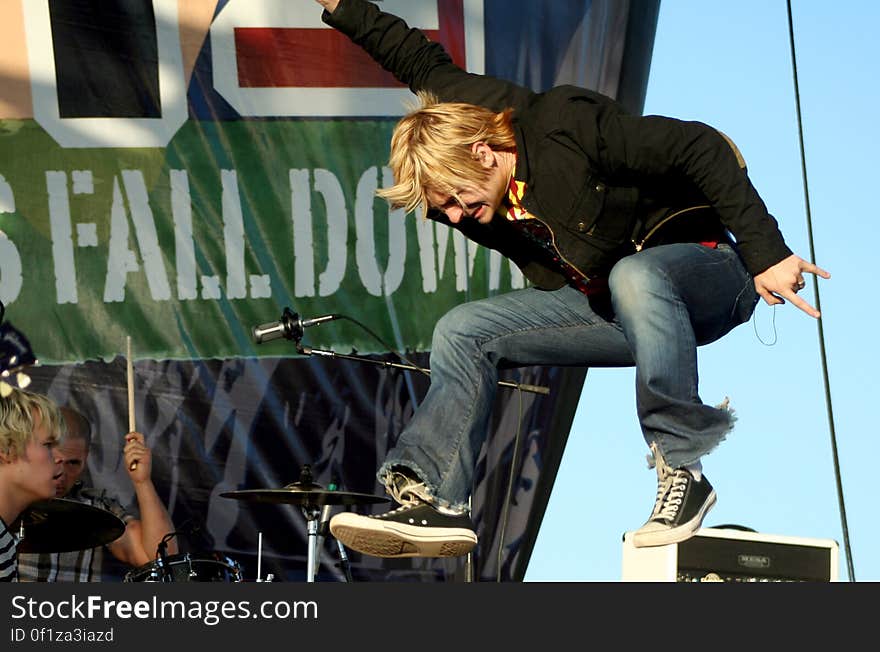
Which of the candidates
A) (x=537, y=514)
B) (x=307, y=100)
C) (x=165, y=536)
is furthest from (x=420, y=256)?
(x=165, y=536)

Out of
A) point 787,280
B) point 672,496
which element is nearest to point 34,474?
point 672,496

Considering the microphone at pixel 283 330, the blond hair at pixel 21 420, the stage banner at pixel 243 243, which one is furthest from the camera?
the stage banner at pixel 243 243

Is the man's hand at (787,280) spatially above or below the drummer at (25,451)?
above

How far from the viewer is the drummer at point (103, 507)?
510cm

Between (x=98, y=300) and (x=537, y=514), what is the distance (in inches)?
80.8

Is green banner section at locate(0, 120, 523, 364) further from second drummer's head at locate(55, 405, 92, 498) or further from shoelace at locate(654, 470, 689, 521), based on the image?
shoelace at locate(654, 470, 689, 521)

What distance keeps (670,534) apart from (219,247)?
3.23 meters

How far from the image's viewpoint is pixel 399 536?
269 centimetres

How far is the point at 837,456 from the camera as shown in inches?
188

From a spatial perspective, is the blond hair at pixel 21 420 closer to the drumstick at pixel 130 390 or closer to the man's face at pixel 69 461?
the man's face at pixel 69 461

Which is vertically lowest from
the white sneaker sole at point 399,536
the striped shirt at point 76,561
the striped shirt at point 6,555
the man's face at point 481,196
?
the striped shirt at point 76,561

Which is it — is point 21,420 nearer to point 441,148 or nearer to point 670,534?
point 441,148

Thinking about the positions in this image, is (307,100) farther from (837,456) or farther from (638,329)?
(638,329)

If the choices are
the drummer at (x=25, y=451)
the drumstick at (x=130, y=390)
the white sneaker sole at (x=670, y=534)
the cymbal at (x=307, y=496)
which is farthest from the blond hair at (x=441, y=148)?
the drumstick at (x=130, y=390)
